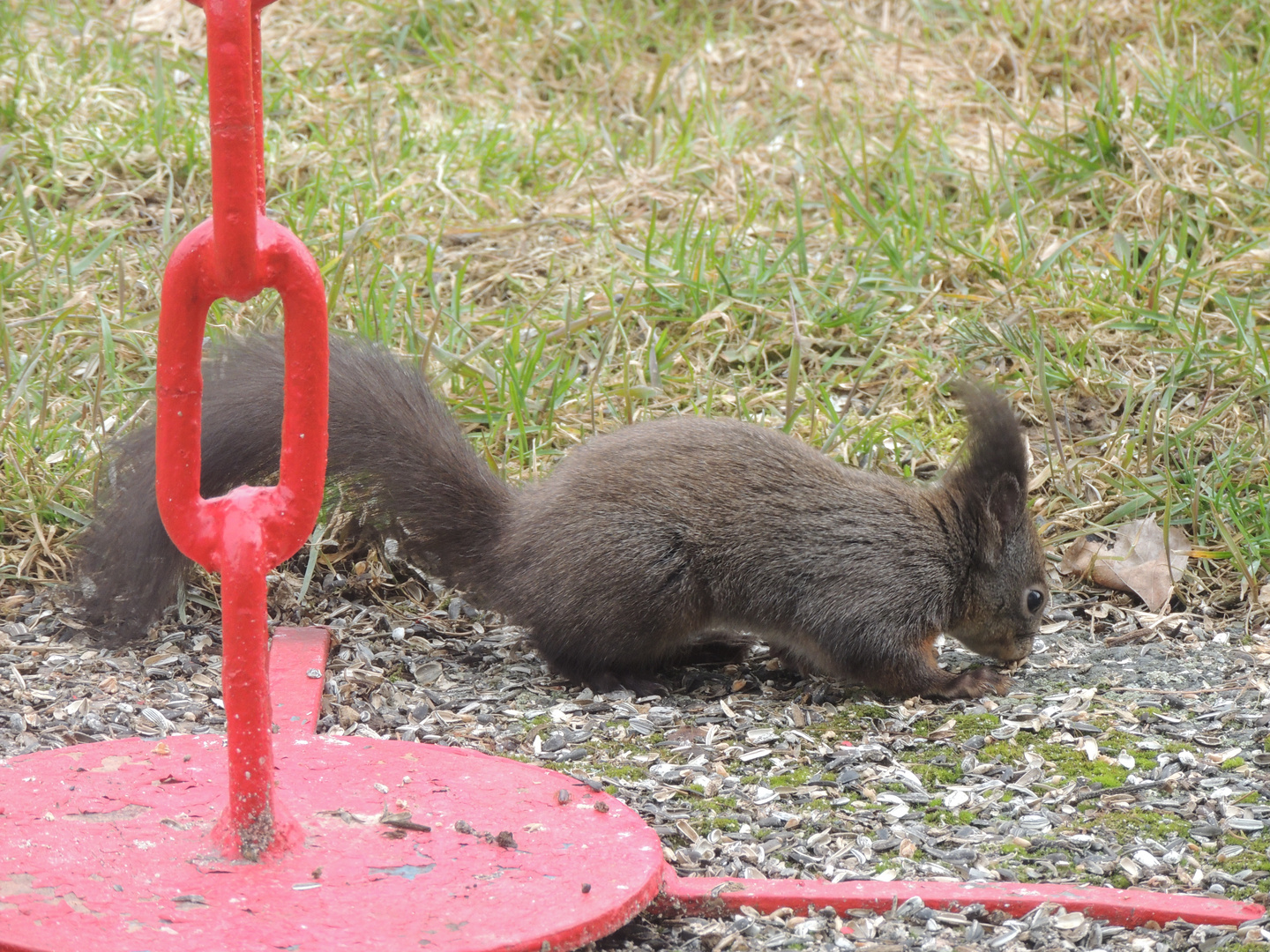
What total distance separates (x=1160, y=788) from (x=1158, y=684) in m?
0.69

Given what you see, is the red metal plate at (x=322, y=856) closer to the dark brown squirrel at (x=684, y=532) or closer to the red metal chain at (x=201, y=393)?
the red metal chain at (x=201, y=393)

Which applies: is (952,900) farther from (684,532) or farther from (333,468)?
Result: (333,468)

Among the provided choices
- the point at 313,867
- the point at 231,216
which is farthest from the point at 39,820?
the point at 231,216

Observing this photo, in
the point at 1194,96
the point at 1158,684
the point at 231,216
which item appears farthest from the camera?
the point at 1194,96

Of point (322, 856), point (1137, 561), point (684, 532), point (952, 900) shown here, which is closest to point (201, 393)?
point (322, 856)

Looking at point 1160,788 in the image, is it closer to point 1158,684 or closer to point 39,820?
point 1158,684

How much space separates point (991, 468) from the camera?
12.1 ft

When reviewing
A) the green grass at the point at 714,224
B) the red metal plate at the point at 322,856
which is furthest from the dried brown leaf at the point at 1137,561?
the red metal plate at the point at 322,856

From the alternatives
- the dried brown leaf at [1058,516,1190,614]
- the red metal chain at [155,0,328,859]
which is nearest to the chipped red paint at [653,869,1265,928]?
the red metal chain at [155,0,328,859]

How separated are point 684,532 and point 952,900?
1354 millimetres

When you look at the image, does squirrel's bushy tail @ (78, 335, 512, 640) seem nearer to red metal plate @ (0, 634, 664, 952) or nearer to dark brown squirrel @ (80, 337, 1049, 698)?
dark brown squirrel @ (80, 337, 1049, 698)

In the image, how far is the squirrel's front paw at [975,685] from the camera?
3605mm

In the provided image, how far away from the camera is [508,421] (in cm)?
443

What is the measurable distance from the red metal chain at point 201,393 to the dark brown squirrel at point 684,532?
1241mm
